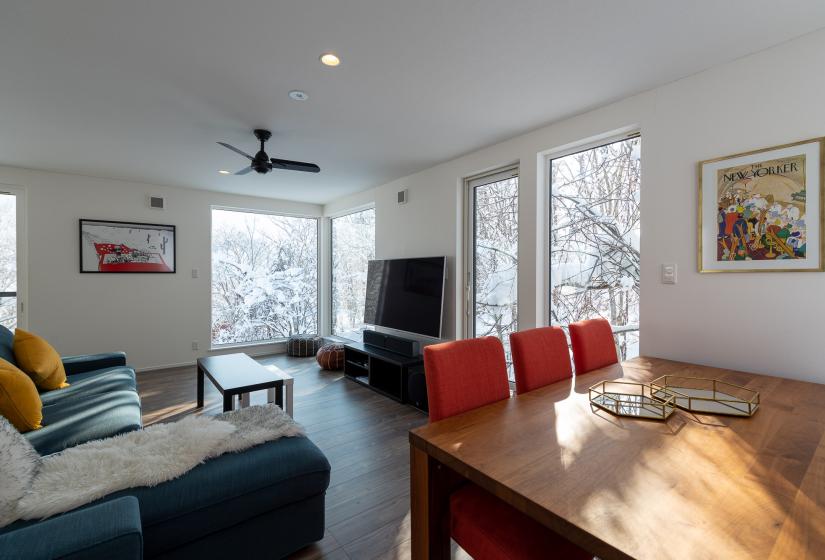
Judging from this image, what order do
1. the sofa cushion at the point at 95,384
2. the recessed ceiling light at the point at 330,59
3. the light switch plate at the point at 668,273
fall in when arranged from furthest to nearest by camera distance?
the sofa cushion at the point at 95,384 → the light switch plate at the point at 668,273 → the recessed ceiling light at the point at 330,59

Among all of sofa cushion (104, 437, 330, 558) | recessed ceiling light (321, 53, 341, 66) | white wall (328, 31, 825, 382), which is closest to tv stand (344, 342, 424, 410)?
white wall (328, 31, 825, 382)

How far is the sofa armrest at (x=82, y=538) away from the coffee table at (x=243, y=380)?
165cm

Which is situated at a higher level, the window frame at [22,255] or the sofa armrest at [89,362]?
the window frame at [22,255]

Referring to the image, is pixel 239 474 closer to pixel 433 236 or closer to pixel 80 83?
pixel 80 83

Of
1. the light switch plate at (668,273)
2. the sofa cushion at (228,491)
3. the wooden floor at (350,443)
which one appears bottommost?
the wooden floor at (350,443)

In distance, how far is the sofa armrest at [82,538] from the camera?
0.97 metres

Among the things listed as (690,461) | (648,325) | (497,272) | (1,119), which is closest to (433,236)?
(497,272)

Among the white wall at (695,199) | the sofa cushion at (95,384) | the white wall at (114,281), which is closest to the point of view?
the white wall at (695,199)

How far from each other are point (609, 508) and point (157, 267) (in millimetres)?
5842

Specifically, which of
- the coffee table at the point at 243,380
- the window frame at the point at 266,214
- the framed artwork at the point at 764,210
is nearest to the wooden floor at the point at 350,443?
the coffee table at the point at 243,380

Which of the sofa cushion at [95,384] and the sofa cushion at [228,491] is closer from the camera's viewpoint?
the sofa cushion at [228,491]

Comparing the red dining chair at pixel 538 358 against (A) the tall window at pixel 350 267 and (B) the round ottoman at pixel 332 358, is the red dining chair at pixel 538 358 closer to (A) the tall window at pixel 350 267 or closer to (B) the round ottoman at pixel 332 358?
(B) the round ottoman at pixel 332 358

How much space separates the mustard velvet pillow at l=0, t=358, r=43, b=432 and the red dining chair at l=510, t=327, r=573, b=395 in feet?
8.13

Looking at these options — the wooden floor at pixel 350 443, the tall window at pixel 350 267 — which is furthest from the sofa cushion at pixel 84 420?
the tall window at pixel 350 267
